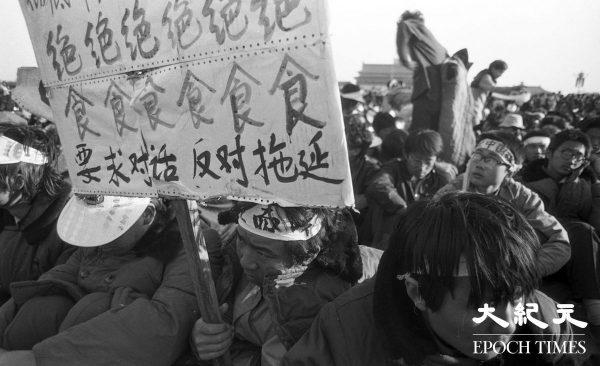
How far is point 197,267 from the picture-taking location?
1.56 meters

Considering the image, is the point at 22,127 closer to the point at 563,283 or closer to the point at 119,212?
the point at 119,212

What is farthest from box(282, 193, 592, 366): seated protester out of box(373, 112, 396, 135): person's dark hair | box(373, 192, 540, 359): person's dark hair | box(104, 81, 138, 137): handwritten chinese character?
box(373, 112, 396, 135): person's dark hair

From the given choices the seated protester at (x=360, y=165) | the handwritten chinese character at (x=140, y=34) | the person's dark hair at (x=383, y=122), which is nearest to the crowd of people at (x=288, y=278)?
the handwritten chinese character at (x=140, y=34)

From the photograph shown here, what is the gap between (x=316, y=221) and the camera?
1755 mm

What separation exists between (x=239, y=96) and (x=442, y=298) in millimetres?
876

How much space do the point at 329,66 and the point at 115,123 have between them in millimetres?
885

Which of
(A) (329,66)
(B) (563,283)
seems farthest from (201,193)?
(B) (563,283)

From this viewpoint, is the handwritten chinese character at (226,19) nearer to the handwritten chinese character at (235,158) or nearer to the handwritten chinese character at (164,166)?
the handwritten chinese character at (235,158)

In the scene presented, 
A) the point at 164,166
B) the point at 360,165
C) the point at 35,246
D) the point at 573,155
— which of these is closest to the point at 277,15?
the point at 164,166

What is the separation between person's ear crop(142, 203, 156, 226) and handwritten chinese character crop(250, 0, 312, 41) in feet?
3.76

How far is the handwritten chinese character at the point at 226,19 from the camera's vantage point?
1213 millimetres

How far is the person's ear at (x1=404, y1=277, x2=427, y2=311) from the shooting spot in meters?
1.31

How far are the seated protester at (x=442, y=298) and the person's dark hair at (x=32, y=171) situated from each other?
184 centimetres

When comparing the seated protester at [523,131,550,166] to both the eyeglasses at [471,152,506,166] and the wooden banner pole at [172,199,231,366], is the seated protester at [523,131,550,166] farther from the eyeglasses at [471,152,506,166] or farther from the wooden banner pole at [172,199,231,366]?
the wooden banner pole at [172,199,231,366]
